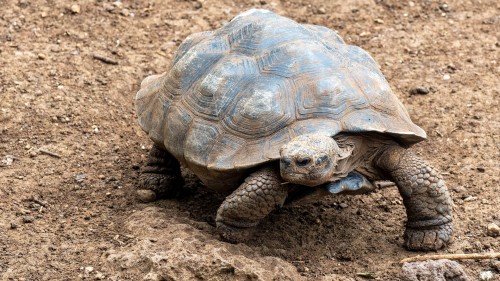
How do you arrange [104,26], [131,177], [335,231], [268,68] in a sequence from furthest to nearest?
[104,26] < [131,177] < [335,231] < [268,68]

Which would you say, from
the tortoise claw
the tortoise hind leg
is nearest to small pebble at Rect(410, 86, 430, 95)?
the tortoise claw

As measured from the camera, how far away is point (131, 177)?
621 cm

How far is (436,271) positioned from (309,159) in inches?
40.6

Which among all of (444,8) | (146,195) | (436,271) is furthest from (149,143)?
(444,8)

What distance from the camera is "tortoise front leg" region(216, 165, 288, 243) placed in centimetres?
486

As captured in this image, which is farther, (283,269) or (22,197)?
(22,197)

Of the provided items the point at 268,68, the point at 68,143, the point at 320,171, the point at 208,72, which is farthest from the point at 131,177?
the point at 320,171

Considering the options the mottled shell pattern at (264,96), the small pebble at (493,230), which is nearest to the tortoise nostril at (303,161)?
the mottled shell pattern at (264,96)

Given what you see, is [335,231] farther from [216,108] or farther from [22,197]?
[22,197]

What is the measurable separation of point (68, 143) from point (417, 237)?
294 cm

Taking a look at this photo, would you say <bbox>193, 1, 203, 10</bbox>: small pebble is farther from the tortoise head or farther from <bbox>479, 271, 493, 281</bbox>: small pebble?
<bbox>479, 271, 493, 281</bbox>: small pebble

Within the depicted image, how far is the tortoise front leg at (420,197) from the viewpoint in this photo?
505 centimetres

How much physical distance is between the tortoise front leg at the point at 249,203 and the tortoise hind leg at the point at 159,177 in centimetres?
91

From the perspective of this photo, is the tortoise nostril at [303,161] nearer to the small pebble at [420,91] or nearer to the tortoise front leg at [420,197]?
the tortoise front leg at [420,197]
